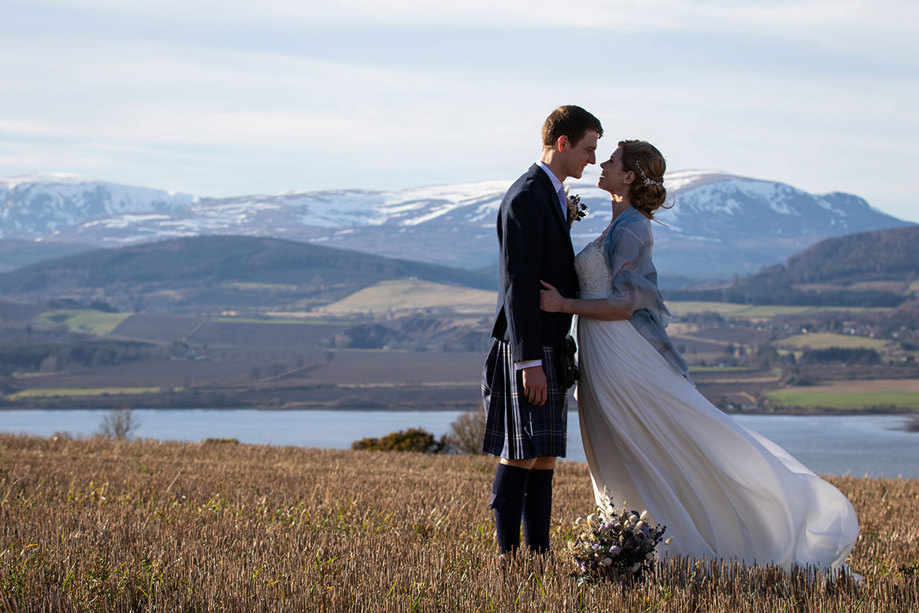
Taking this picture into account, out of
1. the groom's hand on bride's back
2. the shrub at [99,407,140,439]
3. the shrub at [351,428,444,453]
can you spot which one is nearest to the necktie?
the groom's hand on bride's back

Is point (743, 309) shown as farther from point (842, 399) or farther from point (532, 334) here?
point (532, 334)

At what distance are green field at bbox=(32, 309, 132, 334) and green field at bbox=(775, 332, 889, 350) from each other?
298 ft

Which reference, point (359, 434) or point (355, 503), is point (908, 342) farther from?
point (355, 503)

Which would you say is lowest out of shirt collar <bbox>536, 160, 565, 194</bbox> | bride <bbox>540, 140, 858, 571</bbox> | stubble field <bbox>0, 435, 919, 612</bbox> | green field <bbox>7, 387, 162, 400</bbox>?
green field <bbox>7, 387, 162, 400</bbox>

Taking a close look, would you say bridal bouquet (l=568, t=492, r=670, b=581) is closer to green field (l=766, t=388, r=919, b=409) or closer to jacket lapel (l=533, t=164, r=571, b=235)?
jacket lapel (l=533, t=164, r=571, b=235)

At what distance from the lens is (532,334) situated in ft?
16.2

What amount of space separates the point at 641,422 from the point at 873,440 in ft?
216

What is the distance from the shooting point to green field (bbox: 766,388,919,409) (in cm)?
8939

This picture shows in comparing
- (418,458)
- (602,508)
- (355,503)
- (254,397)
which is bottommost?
(254,397)

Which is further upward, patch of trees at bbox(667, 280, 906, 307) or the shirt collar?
the shirt collar

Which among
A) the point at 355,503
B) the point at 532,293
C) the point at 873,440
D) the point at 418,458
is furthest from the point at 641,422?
the point at 873,440

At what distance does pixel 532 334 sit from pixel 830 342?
12561 centimetres

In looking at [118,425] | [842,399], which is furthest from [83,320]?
[118,425]

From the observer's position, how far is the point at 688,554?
5035 millimetres
